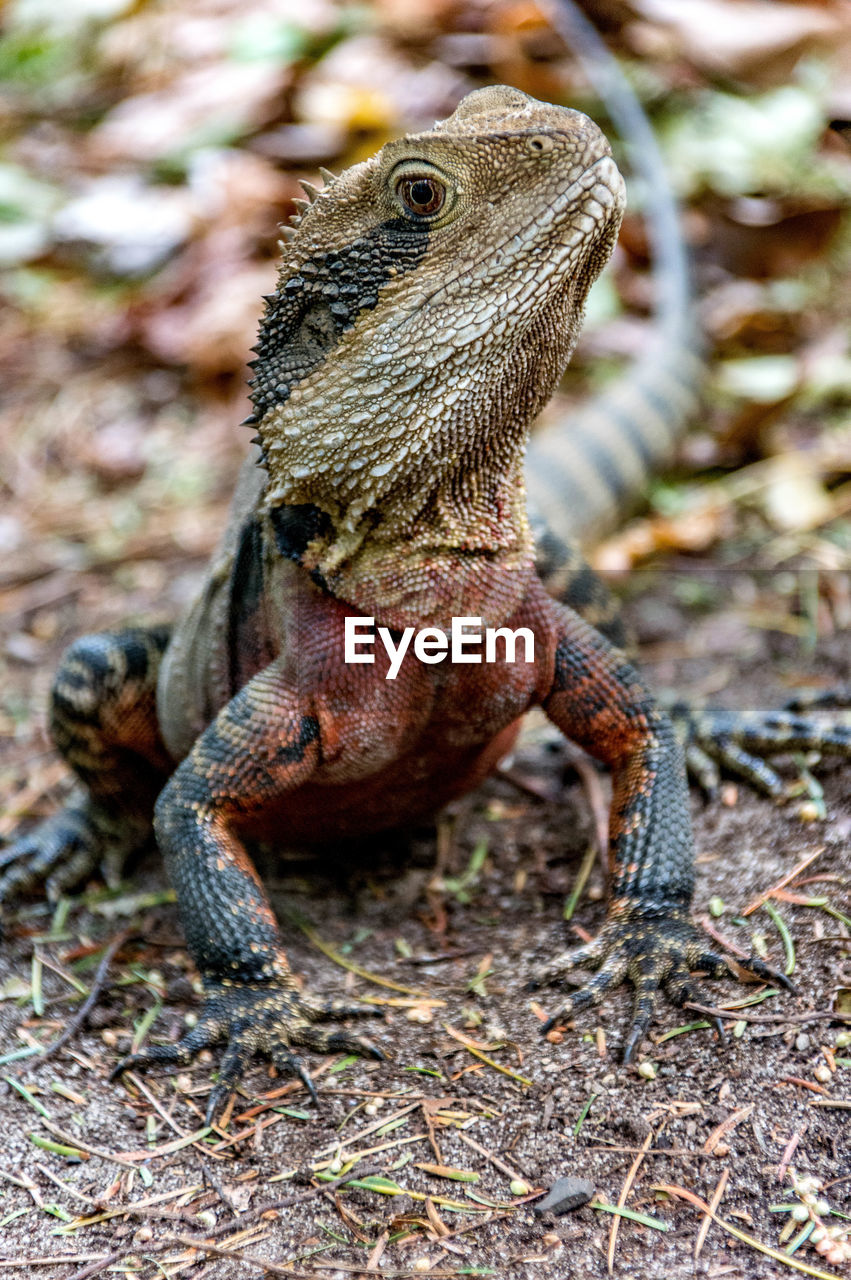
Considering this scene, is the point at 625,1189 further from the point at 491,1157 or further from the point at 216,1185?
the point at 216,1185

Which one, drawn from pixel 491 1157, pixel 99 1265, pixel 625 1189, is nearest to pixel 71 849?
pixel 99 1265

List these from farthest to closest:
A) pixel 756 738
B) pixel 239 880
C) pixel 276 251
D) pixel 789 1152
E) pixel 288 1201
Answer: pixel 276 251 < pixel 756 738 < pixel 239 880 < pixel 288 1201 < pixel 789 1152

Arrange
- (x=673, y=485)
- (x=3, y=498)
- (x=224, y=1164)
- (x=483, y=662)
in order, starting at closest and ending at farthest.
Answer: (x=224, y=1164) → (x=483, y=662) → (x=673, y=485) → (x=3, y=498)

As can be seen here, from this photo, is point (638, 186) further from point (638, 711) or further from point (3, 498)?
point (638, 711)

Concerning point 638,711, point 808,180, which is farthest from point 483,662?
point 808,180

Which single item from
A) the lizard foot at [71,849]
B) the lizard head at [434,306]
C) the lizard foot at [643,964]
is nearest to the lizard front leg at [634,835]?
the lizard foot at [643,964]

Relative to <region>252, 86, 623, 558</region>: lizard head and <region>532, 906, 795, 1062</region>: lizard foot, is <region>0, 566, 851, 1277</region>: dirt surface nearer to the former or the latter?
<region>532, 906, 795, 1062</region>: lizard foot
